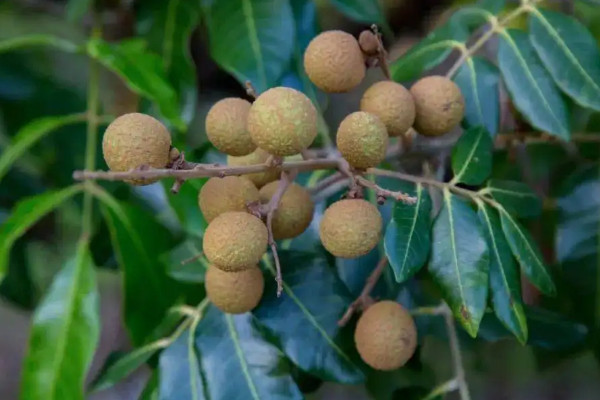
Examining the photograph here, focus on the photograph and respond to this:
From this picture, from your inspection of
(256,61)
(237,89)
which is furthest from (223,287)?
(237,89)

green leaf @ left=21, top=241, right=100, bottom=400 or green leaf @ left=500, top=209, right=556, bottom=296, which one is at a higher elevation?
green leaf @ left=21, top=241, right=100, bottom=400

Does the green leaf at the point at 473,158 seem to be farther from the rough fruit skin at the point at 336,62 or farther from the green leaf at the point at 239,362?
the green leaf at the point at 239,362

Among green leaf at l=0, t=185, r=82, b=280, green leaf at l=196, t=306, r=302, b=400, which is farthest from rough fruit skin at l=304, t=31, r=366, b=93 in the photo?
green leaf at l=0, t=185, r=82, b=280

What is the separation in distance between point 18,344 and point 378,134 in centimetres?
227

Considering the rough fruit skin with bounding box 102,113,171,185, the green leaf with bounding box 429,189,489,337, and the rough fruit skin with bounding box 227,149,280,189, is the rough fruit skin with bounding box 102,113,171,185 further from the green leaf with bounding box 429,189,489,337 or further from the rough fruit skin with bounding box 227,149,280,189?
the green leaf with bounding box 429,189,489,337

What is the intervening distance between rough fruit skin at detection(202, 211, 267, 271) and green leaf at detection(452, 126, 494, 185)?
23 cm

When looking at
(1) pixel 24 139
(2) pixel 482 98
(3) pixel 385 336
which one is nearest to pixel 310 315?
(3) pixel 385 336

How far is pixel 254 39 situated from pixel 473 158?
1.08ft

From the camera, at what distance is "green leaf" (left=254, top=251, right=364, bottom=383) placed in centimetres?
67

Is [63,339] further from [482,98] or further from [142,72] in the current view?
[482,98]

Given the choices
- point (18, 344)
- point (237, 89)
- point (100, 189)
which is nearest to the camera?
point (100, 189)

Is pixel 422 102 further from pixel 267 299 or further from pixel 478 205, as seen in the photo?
pixel 267 299

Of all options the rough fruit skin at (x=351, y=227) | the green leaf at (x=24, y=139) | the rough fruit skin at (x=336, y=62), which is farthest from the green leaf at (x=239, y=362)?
the green leaf at (x=24, y=139)

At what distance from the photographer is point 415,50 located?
2.63ft
